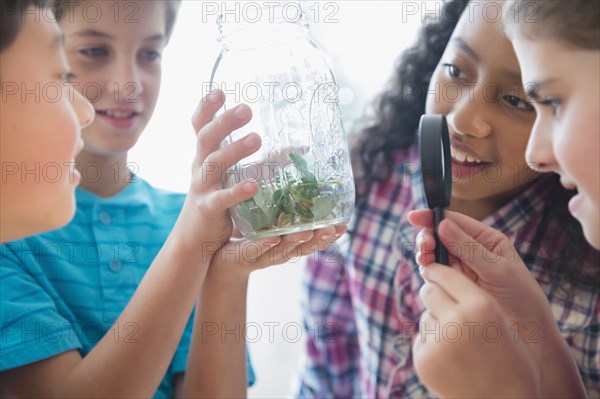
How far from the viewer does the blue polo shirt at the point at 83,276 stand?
823mm

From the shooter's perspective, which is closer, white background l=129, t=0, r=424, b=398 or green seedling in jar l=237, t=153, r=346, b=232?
green seedling in jar l=237, t=153, r=346, b=232

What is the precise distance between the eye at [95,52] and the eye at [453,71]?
0.51 m

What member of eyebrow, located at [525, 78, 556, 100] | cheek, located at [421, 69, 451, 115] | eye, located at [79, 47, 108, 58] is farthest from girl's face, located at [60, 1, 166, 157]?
eyebrow, located at [525, 78, 556, 100]

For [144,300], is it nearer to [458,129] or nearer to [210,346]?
[210,346]

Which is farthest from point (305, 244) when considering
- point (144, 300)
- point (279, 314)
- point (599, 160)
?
point (279, 314)

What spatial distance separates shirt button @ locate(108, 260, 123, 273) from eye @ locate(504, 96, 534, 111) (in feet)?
1.98

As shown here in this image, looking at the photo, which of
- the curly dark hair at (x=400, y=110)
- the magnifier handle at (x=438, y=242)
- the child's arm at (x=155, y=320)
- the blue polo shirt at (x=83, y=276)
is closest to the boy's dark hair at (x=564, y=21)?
the magnifier handle at (x=438, y=242)

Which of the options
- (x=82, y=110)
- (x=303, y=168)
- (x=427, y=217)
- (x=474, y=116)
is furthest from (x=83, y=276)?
(x=474, y=116)

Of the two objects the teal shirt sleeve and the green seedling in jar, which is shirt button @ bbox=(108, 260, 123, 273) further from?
the green seedling in jar

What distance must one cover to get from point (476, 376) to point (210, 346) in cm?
38

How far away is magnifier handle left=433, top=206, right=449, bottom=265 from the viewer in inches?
28.5

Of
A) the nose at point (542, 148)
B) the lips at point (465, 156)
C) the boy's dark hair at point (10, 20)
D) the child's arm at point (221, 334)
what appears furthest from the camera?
the lips at point (465, 156)

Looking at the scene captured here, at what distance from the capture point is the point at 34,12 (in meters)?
0.68

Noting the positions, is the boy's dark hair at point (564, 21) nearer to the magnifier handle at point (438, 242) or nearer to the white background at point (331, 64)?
the magnifier handle at point (438, 242)
